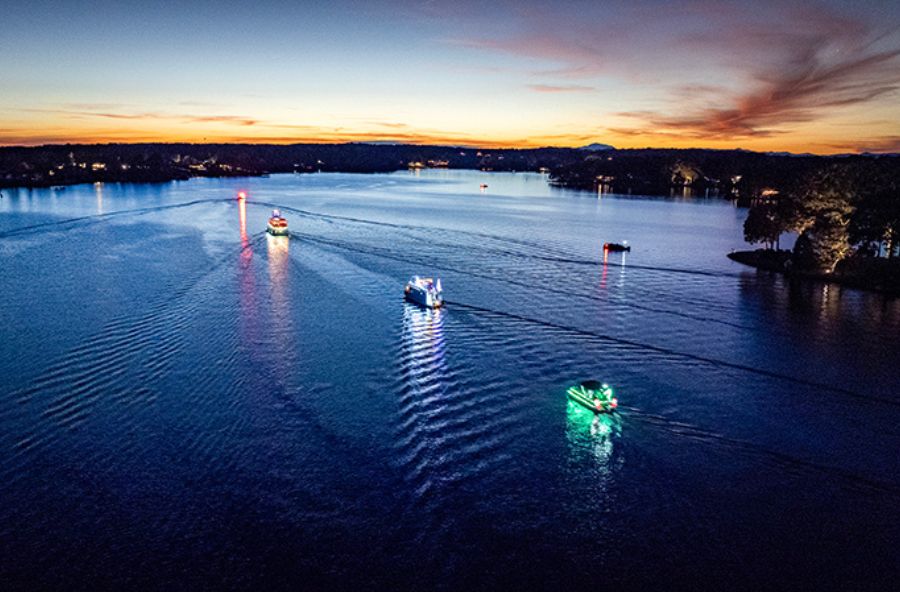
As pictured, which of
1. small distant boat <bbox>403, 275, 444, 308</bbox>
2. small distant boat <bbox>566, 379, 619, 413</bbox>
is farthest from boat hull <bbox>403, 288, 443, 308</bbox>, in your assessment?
small distant boat <bbox>566, 379, 619, 413</bbox>

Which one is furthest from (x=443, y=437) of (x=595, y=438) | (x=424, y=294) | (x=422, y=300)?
(x=422, y=300)

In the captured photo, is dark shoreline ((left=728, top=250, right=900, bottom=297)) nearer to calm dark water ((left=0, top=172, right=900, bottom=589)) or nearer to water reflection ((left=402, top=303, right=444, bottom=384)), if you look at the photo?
calm dark water ((left=0, top=172, right=900, bottom=589))

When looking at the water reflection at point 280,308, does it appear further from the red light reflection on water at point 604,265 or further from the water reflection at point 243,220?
the red light reflection on water at point 604,265

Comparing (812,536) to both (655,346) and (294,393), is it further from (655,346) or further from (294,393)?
(294,393)

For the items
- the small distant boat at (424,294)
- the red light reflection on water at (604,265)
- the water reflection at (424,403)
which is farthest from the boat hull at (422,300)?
the red light reflection on water at (604,265)

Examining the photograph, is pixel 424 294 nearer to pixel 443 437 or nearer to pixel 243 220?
pixel 443 437

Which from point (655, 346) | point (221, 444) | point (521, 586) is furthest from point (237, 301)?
point (521, 586)
